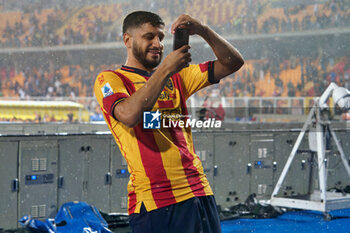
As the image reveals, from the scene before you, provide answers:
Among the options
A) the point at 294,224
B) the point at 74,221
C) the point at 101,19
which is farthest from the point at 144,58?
the point at 101,19

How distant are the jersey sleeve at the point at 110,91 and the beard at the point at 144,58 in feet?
0.22

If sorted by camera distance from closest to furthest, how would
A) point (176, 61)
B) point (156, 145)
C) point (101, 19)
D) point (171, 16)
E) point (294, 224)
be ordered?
1. point (176, 61)
2. point (156, 145)
3. point (294, 224)
4. point (171, 16)
5. point (101, 19)

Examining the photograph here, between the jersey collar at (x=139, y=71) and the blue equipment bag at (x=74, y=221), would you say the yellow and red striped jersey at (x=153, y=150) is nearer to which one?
the jersey collar at (x=139, y=71)

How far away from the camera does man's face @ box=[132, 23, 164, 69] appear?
3.36 feet

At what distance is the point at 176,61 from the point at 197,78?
28cm

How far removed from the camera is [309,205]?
178 inches

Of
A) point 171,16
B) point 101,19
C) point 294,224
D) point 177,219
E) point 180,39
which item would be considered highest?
point 101,19

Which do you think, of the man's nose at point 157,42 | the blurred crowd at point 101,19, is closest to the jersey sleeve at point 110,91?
the man's nose at point 157,42

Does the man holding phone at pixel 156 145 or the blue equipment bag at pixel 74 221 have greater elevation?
the man holding phone at pixel 156 145

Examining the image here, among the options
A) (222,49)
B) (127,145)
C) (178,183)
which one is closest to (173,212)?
(178,183)

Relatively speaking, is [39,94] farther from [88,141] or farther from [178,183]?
[178,183]

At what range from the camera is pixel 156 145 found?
100cm

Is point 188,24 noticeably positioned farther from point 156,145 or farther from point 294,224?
point 294,224

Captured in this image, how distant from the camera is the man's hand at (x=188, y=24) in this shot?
98 centimetres
